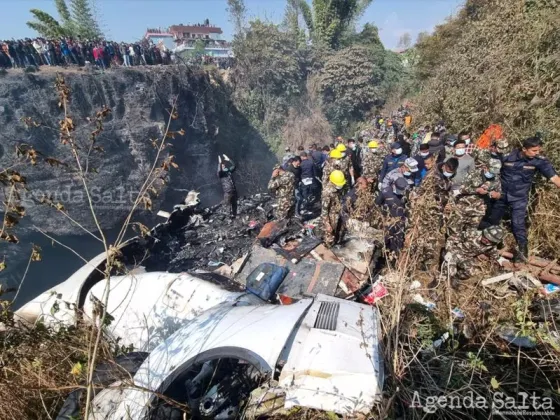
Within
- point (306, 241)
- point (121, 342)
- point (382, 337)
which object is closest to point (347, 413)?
point (382, 337)

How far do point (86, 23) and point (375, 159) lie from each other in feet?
92.2

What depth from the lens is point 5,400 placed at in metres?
2.29

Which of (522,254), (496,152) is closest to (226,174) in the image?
(496,152)

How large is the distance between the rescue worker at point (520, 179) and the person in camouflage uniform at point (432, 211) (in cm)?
69

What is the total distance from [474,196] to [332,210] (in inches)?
80.9

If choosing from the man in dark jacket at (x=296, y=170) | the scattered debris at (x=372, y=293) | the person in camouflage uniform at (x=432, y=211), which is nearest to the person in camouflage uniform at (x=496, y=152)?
the person in camouflage uniform at (x=432, y=211)

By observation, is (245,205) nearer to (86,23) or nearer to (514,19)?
(514,19)

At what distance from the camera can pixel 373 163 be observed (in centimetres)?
704

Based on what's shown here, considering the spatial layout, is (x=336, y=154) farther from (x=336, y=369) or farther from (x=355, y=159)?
(x=336, y=369)

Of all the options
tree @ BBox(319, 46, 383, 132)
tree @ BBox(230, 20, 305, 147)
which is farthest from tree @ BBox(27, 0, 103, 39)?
tree @ BBox(319, 46, 383, 132)

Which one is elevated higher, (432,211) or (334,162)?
(334,162)

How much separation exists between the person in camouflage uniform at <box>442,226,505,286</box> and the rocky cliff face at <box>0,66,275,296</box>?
11.3 metres

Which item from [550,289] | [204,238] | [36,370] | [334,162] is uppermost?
[334,162]

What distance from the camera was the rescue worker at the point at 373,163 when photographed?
7.00 metres
